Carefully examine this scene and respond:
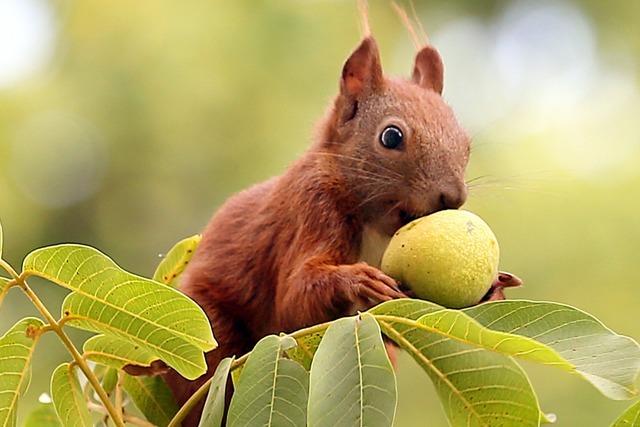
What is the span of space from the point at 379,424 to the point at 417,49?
1095 mm

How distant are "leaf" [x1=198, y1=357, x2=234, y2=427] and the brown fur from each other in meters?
0.37

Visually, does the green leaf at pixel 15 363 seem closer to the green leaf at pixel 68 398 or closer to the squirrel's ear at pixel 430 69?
the green leaf at pixel 68 398

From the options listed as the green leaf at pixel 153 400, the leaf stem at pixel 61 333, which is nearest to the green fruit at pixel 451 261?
the leaf stem at pixel 61 333

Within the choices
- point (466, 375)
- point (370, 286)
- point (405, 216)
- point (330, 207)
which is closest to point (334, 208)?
point (330, 207)

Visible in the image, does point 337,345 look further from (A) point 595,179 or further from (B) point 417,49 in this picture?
(A) point 595,179

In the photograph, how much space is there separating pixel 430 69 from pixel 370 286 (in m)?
0.65

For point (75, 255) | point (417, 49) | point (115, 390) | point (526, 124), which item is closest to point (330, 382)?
point (75, 255)

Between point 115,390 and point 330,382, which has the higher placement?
point 330,382

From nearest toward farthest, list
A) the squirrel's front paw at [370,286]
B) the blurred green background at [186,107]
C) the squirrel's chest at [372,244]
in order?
the squirrel's front paw at [370,286] < the squirrel's chest at [372,244] < the blurred green background at [186,107]

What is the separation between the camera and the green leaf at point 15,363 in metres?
1.13

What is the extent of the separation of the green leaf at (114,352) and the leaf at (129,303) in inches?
6.9

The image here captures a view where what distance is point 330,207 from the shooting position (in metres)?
1.71

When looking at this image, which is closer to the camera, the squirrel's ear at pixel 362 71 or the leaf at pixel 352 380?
the leaf at pixel 352 380

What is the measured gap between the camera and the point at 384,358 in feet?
3.19
